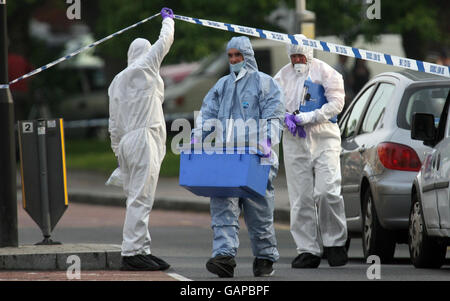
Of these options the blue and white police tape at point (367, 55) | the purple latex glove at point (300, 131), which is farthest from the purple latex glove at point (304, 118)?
the blue and white police tape at point (367, 55)

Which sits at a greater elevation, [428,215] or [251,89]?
[251,89]

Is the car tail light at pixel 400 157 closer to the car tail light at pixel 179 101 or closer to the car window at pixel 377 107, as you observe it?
the car window at pixel 377 107

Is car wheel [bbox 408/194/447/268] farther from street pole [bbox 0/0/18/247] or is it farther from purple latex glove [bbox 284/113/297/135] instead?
street pole [bbox 0/0/18/247]

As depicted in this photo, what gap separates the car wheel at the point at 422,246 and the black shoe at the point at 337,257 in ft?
1.86

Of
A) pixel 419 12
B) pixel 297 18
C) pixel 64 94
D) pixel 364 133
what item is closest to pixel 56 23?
pixel 64 94

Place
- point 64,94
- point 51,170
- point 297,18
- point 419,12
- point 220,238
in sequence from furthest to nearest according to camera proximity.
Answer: point 64,94 < point 419,12 < point 297,18 < point 51,170 < point 220,238

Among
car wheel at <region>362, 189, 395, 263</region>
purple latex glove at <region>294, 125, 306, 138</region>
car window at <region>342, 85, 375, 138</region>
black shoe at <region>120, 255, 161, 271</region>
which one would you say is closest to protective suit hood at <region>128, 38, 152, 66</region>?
purple latex glove at <region>294, 125, 306, 138</region>

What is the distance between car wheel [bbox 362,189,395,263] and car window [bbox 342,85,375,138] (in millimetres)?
1007

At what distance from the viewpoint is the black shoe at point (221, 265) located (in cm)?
1027

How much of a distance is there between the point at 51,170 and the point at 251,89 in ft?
8.10

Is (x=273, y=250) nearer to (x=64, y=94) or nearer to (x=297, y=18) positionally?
(x=297, y=18)

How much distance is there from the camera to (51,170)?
1218cm

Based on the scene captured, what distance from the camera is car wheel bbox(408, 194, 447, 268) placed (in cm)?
1114
